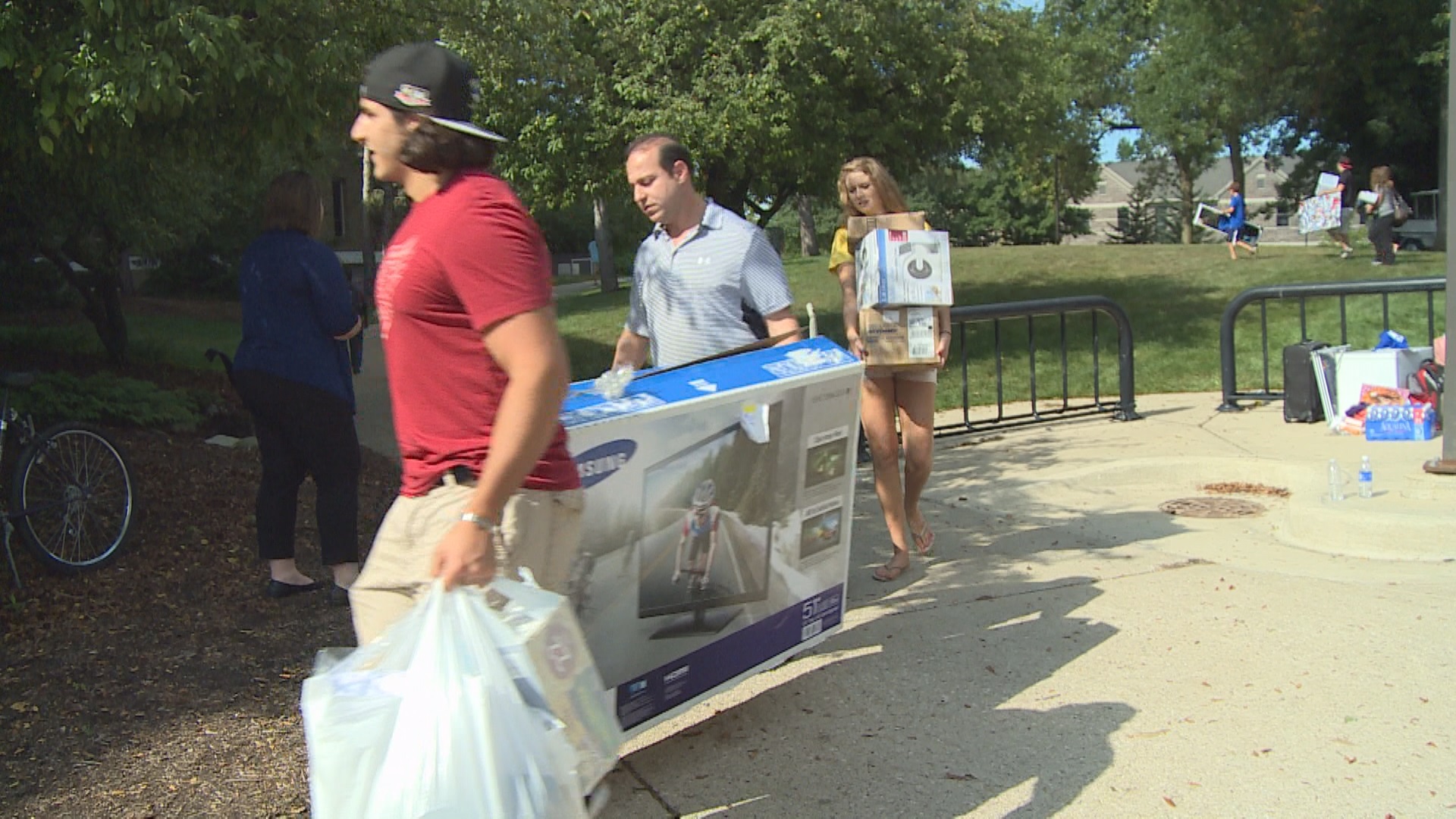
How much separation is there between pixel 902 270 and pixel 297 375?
2648 millimetres

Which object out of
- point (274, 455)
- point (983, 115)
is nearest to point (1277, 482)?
point (274, 455)

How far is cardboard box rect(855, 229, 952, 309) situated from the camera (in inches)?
230

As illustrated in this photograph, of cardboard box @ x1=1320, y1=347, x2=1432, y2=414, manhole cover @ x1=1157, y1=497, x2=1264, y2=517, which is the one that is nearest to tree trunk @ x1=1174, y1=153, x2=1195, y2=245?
cardboard box @ x1=1320, y1=347, x2=1432, y2=414

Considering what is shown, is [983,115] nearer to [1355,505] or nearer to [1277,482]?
[1277,482]

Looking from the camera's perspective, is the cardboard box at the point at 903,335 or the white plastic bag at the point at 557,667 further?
the cardboard box at the point at 903,335

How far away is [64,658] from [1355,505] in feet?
18.7

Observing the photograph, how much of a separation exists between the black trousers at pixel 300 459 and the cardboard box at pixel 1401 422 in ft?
21.8

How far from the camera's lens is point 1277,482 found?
25.9ft

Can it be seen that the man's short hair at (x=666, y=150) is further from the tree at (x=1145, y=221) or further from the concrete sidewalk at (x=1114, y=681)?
the tree at (x=1145, y=221)

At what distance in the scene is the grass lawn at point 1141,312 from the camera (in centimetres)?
1348

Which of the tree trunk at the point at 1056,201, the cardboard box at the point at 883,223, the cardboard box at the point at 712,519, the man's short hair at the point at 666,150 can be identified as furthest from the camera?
the tree trunk at the point at 1056,201

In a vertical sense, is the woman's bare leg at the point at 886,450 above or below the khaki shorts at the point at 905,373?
below

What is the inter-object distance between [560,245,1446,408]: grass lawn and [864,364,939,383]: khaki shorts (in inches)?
161

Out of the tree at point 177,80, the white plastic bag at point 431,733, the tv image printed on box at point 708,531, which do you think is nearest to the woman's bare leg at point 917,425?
the tv image printed on box at point 708,531
